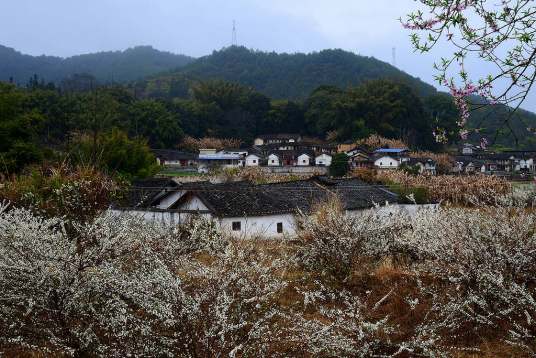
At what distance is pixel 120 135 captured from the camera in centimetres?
3253

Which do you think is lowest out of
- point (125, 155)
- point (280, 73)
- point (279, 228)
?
point (279, 228)

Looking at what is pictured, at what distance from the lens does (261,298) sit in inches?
207

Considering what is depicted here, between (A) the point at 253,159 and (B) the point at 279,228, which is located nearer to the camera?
(B) the point at 279,228

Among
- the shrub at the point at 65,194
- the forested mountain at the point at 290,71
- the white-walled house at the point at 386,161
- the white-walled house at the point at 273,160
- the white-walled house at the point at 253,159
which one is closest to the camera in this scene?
the shrub at the point at 65,194

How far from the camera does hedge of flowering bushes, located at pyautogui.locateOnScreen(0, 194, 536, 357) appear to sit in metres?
4.73

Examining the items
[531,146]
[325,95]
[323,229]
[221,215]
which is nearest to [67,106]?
[325,95]

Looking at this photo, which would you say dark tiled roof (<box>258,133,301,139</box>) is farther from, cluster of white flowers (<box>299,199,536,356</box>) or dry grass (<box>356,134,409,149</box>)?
cluster of white flowers (<box>299,199,536,356</box>)

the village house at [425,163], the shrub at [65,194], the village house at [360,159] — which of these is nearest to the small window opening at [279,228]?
the shrub at [65,194]

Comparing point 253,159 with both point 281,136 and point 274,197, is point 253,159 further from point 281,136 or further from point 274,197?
point 274,197

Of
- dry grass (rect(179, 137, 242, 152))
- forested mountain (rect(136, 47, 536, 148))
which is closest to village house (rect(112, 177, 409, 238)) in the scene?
dry grass (rect(179, 137, 242, 152))

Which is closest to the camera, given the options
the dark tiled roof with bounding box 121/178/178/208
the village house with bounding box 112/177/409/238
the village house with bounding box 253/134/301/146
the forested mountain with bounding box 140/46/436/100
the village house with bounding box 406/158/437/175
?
the village house with bounding box 112/177/409/238

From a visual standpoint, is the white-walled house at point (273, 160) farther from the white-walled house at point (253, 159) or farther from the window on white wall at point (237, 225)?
the window on white wall at point (237, 225)

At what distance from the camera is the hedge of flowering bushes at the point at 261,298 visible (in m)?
4.73

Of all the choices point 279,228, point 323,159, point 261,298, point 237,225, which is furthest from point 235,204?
point 323,159
